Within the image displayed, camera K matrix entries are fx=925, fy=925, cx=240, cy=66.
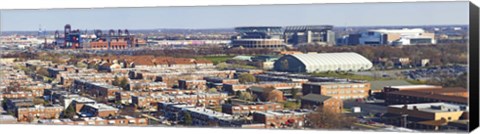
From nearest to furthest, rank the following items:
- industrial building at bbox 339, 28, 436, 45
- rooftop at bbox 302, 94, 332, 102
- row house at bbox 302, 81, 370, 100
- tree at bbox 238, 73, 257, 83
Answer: industrial building at bbox 339, 28, 436, 45 < row house at bbox 302, 81, 370, 100 < rooftop at bbox 302, 94, 332, 102 < tree at bbox 238, 73, 257, 83

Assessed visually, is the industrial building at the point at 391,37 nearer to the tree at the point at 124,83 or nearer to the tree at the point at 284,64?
the tree at the point at 284,64

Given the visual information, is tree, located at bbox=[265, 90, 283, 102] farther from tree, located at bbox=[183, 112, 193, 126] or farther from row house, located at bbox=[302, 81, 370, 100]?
tree, located at bbox=[183, 112, 193, 126]

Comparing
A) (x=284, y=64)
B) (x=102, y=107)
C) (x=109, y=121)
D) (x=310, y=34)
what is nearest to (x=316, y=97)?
(x=284, y=64)

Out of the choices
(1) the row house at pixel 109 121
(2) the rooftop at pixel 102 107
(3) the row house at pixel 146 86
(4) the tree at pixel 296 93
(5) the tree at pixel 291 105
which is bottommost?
(1) the row house at pixel 109 121

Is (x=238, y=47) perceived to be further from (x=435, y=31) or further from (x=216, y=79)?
(x=435, y=31)

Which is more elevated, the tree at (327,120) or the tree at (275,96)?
the tree at (275,96)

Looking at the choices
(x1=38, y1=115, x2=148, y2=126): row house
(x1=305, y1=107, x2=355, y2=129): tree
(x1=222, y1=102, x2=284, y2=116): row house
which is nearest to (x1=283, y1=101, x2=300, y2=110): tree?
(x1=222, y1=102, x2=284, y2=116): row house

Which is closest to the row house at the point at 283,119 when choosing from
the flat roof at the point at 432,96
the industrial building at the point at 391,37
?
the industrial building at the point at 391,37
